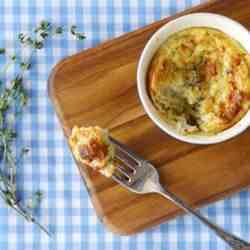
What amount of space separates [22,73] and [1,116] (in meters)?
0.13

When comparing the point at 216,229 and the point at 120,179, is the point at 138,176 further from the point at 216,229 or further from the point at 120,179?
the point at 216,229

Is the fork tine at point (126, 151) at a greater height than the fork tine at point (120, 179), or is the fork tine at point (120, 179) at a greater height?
the fork tine at point (126, 151)

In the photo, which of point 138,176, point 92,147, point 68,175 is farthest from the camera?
point 68,175

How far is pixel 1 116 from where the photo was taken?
1.60 m

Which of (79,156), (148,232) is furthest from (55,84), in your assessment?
(148,232)

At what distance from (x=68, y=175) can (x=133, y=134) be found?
0.72ft

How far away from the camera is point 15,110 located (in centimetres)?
163

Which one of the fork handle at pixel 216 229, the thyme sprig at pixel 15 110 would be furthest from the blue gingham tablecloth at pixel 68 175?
the fork handle at pixel 216 229

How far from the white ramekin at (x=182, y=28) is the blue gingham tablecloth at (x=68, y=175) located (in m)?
0.20

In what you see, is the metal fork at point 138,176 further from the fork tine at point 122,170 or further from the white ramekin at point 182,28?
the white ramekin at point 182,28

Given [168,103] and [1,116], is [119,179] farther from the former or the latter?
[1,116]

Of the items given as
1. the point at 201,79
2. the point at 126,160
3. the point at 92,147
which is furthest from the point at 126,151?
the point at 201,79

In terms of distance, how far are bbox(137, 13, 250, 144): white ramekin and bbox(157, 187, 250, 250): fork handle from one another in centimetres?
16

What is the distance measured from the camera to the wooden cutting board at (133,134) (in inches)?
60.5
